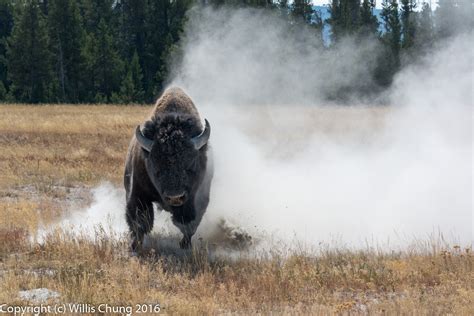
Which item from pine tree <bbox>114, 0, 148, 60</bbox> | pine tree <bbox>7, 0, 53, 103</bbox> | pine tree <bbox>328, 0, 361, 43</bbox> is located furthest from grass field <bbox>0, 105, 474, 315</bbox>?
pine tree <bbox>114, 0, 148, 60</bbox>

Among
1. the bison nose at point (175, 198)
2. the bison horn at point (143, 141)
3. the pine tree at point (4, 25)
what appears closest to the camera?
the bison nose at point (175, 198)

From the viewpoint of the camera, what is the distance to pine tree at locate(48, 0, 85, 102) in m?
61.2

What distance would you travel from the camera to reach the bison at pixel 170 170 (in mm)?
7934

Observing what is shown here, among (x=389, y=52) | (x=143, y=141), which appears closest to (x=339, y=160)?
(x=143, y=141)

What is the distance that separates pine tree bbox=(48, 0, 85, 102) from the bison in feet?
177

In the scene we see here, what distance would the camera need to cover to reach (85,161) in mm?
18422

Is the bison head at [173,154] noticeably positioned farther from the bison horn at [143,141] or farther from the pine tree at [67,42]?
the pine tree at [67,42]

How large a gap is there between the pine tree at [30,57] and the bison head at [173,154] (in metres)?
52.8

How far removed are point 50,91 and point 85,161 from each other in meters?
43.6

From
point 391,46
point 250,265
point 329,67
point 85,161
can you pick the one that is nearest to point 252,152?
point 85,161

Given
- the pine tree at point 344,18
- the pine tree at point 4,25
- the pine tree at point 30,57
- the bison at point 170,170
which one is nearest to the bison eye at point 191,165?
the bison at point 170,170

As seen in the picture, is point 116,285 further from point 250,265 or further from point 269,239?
point 269,239

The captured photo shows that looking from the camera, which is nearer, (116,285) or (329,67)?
(116,285)

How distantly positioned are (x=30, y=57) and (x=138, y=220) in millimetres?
53099
